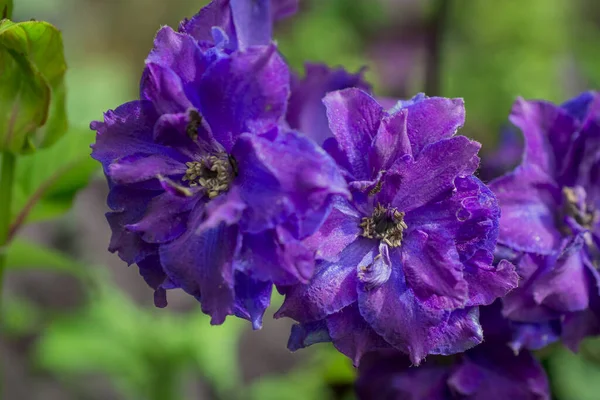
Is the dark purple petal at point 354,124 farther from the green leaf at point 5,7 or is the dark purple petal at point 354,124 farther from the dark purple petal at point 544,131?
the green leaf at point 5,7

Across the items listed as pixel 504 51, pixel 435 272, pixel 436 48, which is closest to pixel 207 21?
pixel 435 272

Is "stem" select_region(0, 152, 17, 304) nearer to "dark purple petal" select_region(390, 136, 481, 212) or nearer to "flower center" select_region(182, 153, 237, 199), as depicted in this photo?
"flower center" select_region(182, 153, 237, 199)

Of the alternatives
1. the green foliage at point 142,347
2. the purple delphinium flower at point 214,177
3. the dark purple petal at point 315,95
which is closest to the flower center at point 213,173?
the purple delphinium flower at point 214,177

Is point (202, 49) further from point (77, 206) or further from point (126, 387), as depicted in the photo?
point (77, 206)

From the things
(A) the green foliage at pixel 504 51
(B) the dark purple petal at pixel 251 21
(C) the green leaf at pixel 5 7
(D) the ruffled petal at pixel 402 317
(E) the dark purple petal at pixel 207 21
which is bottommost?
(A) the green foliage at pixel 504 51

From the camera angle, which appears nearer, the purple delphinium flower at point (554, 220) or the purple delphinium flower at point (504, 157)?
the purple delphinium flower at point (554, 220)

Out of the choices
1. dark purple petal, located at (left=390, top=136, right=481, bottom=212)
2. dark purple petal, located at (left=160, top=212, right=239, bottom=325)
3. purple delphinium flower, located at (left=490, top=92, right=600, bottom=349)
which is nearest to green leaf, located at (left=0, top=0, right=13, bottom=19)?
dark purple petal, located at (left=160, top=212, right=239, bottom=325)
